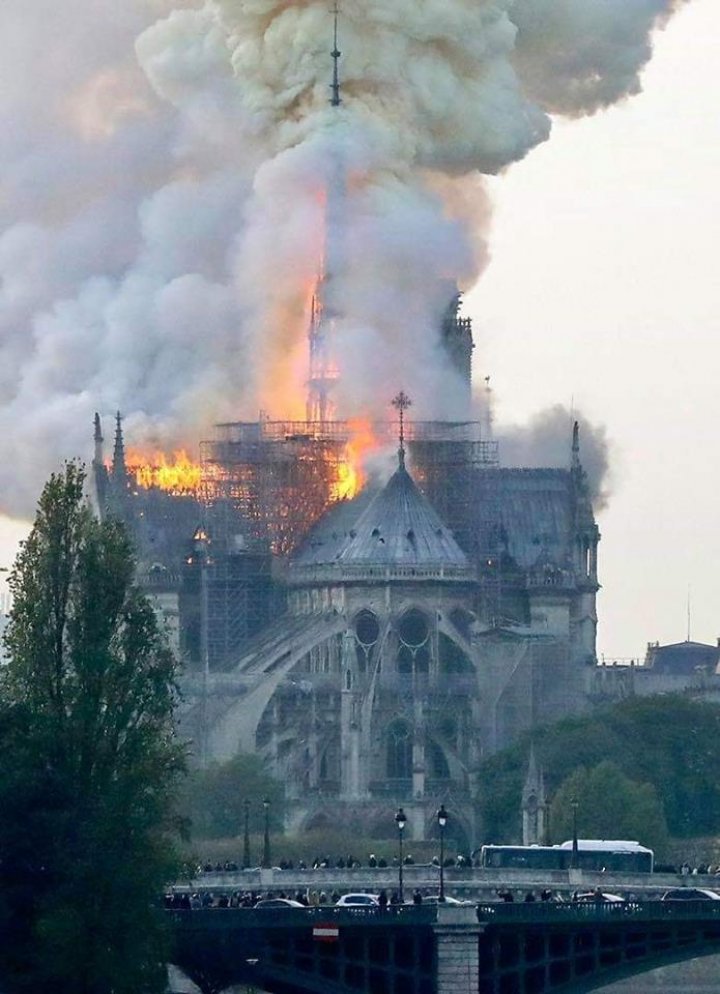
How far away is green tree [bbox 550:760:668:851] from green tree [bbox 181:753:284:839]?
941 centimetres

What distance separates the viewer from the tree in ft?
431

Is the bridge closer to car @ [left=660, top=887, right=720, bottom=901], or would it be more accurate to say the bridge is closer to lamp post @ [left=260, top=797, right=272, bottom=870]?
car @ [left=660, top=887, right=720, bottom=901]

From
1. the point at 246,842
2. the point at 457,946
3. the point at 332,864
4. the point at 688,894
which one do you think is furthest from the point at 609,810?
the point at 457,946

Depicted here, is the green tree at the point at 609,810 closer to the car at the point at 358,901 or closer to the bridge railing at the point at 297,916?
the car at the point at 358,901

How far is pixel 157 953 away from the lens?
13162cm

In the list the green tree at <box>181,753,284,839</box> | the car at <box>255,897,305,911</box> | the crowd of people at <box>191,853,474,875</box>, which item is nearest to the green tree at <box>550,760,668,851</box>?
the crowd of people at <box>191,853,474,875</box>

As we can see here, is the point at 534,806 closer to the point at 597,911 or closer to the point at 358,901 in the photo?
the point at 358,901

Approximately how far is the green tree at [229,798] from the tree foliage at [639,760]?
6.73m

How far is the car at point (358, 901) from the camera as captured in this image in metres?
142

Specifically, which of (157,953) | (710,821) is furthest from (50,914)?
(710,821)

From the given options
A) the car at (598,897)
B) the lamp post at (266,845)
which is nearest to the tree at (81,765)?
the car at (598,897)

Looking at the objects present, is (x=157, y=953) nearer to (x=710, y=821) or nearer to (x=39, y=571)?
(x=39, y=571)

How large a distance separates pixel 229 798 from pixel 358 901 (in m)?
43.9

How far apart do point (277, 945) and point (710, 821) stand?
56326 mm
